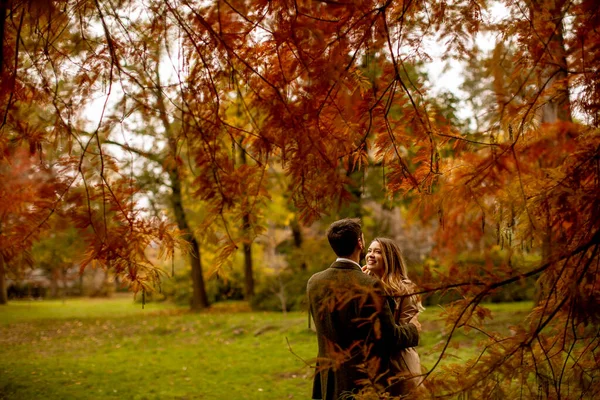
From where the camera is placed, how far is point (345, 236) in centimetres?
298

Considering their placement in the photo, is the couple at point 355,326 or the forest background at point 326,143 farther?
the couple at point 355,326

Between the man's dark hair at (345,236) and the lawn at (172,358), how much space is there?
1.31 m

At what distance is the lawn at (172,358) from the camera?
6.93 m

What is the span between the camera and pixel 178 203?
55.0 feet

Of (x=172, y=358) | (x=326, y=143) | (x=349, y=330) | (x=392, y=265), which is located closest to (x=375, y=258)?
(x=392, y=265)

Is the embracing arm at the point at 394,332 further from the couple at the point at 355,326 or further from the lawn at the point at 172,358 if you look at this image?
the lawn at the point at 172,358

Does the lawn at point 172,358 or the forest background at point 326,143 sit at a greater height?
the forest background at point 326,143

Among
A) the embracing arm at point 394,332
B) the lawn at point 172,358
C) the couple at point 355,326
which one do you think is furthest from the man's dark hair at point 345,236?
the lawn at point 172,358

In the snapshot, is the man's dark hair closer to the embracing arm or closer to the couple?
the couple

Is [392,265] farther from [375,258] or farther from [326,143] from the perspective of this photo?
[326,143]

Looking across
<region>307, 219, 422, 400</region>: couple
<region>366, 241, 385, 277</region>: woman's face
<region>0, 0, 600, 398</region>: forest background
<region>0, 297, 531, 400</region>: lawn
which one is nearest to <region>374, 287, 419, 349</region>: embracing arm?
<region>307, 219, 422, 400</region>: couple

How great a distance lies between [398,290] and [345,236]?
20.7 inches

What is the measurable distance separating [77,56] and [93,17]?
0.25 m

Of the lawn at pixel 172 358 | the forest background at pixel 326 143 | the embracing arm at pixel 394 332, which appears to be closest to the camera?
the forest background at pixel 326 143
